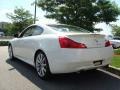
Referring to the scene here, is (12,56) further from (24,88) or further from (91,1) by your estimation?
(91,1)

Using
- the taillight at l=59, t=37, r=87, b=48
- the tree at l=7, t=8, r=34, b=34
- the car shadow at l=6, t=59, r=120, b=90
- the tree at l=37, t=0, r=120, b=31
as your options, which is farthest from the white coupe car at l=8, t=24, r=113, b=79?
the tree at l=7, t=8, r=34, b=34

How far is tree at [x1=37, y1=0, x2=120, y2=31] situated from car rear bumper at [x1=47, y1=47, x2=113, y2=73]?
507 inches

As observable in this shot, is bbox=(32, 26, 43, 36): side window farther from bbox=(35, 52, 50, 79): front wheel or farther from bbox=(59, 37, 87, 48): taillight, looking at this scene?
bbox=(59, 37, 87, 48): taillight

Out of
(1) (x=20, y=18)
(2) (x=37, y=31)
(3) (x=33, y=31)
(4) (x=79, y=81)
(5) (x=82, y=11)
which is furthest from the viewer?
(1) (x=20, y=18)

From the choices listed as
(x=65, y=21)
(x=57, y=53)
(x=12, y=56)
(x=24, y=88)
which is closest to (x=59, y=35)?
(x=57, y=53)

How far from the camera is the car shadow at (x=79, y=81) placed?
5711 millimetres

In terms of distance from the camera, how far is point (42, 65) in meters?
6.41

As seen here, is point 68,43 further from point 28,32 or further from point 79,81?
point 28,32

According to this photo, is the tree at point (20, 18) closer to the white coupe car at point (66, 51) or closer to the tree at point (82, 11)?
A: the tree at point (82, 11)

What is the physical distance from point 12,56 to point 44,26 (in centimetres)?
335

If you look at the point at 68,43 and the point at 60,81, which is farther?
the point at 60,81

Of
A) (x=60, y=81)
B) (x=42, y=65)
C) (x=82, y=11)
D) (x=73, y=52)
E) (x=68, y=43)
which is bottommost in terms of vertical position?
(x=60, y=81)

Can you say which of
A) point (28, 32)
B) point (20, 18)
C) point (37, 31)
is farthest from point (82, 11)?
point (20, 18)

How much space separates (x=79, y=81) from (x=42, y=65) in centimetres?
102
